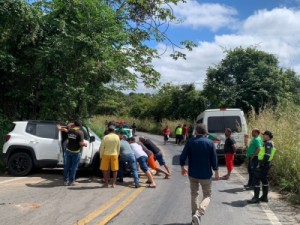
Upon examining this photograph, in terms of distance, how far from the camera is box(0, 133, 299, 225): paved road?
7.49 m

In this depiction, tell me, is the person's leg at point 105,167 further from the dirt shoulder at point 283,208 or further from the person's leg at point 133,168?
the dirt shoulder at point 283,208

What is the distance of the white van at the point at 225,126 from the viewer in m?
17.0

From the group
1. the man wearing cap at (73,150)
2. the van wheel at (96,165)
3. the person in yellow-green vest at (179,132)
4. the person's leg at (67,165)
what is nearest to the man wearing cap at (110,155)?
the man wearing cap at (73,150)

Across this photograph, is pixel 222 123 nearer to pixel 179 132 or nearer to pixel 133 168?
pixel 133 168

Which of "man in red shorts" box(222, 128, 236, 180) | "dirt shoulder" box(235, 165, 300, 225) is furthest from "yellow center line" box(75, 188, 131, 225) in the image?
"man in red shorts" box(222, 128, 236, 180)

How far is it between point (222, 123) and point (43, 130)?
801 centimetres

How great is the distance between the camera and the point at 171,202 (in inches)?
364

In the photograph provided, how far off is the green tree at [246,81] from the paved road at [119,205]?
1749 centimetres

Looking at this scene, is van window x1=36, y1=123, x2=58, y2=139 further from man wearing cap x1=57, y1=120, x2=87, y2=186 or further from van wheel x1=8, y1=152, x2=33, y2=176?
man wearing cap x1=57, y1=120, x2=87, y2=186

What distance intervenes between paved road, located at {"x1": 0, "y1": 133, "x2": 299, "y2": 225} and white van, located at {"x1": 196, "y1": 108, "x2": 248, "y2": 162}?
5.14 metres

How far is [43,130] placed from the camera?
1276cm

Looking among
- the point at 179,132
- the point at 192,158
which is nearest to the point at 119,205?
the point at 192,158

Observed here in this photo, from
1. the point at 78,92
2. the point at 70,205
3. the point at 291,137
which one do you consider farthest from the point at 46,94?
the point at 291,137

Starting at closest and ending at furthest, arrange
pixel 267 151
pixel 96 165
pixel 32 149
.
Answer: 1. pixel 267 151
2. pixel 32 149
3. pixel 96 165
